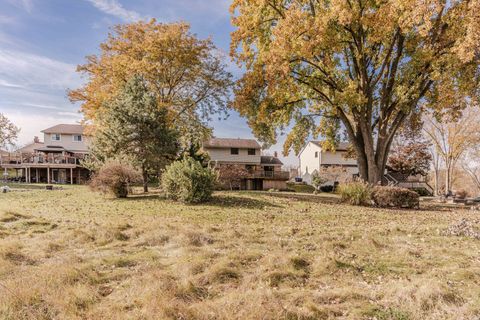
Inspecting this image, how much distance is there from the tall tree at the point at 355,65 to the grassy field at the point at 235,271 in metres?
9.68

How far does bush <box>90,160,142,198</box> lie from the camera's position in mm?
16438

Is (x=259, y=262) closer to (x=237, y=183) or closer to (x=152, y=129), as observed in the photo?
(x=152, y=129)

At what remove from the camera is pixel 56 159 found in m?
37.9

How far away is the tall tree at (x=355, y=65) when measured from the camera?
51.2 feet

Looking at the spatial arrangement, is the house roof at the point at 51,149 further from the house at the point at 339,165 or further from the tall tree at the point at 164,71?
the house at the point at 339,165

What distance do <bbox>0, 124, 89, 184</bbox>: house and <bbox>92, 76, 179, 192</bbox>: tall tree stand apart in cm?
1994

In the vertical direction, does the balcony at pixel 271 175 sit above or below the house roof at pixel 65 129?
below

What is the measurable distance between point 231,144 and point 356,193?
27.4 m

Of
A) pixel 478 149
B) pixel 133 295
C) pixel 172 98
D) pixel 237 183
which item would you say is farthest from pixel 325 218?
pixel 478 149

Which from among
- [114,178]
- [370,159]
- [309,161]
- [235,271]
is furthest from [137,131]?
[309,161]

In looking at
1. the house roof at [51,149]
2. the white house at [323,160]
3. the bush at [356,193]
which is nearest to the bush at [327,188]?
the white house at [323,160]

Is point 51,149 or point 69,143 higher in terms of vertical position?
point 69,143

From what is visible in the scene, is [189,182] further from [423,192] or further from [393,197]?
[423,192]

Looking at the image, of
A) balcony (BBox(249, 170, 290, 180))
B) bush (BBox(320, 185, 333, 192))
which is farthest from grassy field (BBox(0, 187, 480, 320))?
→ bush (BBox(320, 185, 333, 192))
